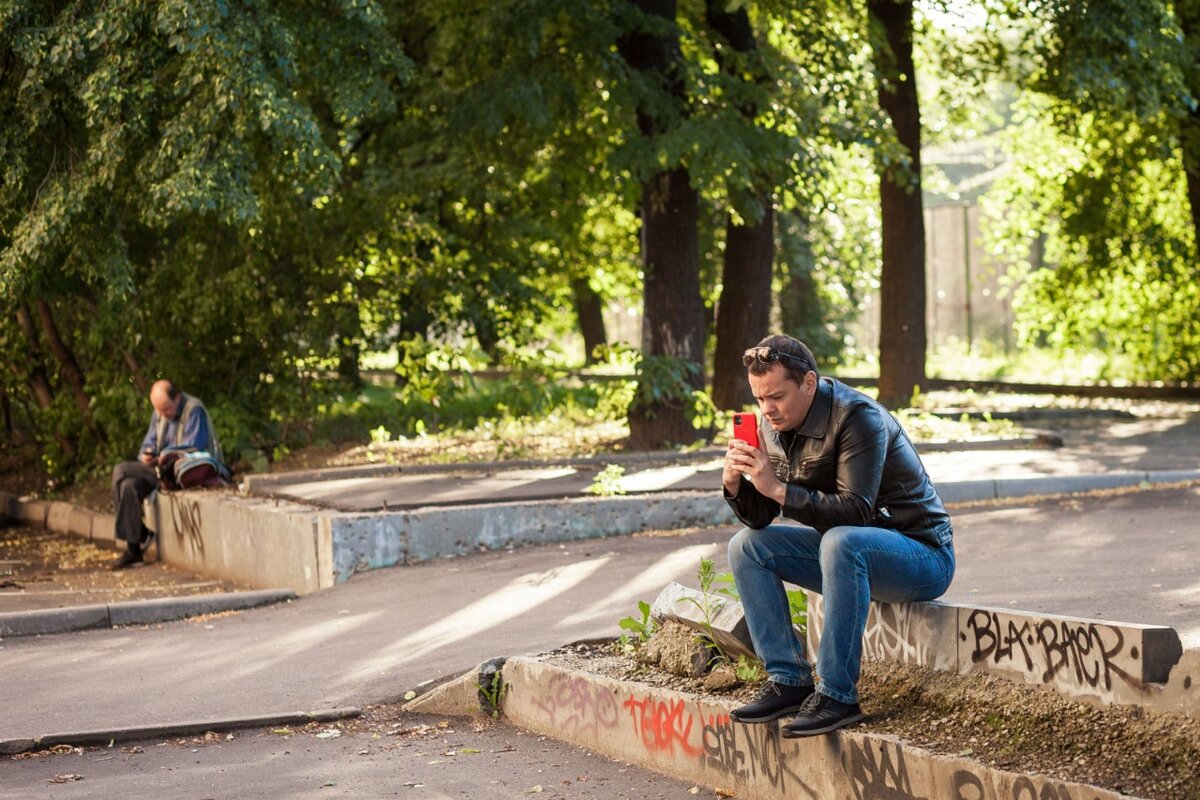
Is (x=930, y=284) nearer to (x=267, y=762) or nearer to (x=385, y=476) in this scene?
(x=385, y=476)

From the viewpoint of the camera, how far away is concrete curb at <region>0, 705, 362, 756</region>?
6695mm

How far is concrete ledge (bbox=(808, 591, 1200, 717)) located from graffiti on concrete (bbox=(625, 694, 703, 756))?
580mm

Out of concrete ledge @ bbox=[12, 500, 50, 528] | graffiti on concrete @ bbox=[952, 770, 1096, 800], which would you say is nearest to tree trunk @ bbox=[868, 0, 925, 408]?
concrete ledge @ bbox=[12, 500, 50, 528]

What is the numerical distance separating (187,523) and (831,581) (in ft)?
28.7

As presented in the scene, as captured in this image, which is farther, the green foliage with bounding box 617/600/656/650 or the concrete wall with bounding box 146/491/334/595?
the concrete wall with bounding box 146/491/334/595

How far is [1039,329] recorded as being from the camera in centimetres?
2520

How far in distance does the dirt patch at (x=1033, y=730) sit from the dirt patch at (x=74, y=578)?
6.78 m

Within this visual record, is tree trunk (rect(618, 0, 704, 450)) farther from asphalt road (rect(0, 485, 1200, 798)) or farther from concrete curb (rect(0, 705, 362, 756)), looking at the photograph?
concrete curb (rect(0, 705, 362, 756))

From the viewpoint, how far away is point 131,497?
13.2 metres

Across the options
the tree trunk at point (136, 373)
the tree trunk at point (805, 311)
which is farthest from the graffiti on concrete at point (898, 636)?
the tree trunk at point (805, 311)

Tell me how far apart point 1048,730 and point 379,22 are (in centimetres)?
936

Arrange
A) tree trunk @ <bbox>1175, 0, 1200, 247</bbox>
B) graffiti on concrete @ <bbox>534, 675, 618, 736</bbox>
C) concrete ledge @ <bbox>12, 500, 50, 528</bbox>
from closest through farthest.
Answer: graffiti on concrete @ <bbox>534, 675, 618, 736</bbox> → concrete ledge @ <bbox>12, 500, 50, 528</bbox> → tree trunk @ <bbox>1175, 0, 1200, 247</bbox>

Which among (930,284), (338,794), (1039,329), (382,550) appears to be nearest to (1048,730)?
(338,794)

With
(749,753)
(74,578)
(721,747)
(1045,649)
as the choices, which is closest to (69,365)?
(74,578)
